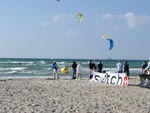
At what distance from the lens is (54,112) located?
1091cm

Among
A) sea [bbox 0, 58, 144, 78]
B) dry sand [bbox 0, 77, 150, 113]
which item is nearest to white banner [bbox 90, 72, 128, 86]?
dry sand [bbox 0, 77, 150, 113]

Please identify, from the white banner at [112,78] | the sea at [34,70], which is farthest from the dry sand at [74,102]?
the sea at [34,70]

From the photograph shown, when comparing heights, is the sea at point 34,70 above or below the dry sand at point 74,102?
above

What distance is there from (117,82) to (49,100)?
763cm

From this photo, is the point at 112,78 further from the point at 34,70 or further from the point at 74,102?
the point at 34,70

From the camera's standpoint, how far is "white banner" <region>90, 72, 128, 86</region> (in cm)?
1994

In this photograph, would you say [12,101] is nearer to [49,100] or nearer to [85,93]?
[49,100]

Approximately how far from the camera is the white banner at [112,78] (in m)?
19.9

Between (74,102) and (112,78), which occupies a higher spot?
(112,78)

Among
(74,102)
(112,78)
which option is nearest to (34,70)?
(112,78)

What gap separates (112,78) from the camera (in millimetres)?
20547

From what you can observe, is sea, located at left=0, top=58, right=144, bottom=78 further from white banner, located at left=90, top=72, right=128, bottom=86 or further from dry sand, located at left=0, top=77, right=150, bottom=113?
dry sand, located at left=0, top=77, right=150, bottom=113

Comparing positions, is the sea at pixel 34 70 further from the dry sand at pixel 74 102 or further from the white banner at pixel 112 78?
the dry sand at pixel 74 102

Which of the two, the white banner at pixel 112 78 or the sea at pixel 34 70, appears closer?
the white banner at pixel 112 78
